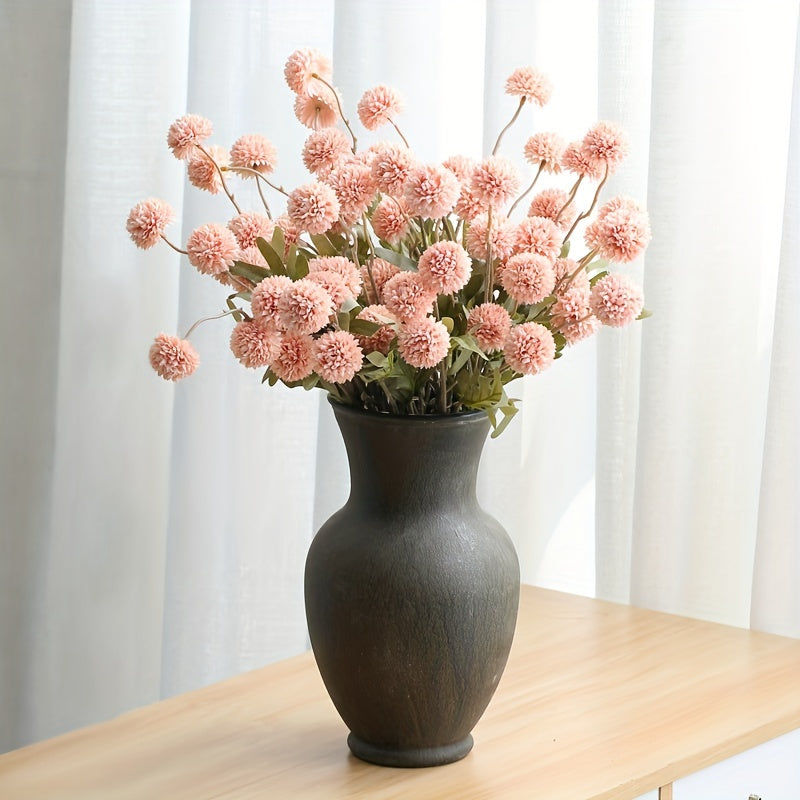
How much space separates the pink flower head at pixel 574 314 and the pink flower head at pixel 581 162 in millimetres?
81

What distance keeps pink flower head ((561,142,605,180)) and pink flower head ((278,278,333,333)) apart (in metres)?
0.21

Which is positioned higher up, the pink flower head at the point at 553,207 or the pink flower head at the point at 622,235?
the pink flower head at the point at 553,207

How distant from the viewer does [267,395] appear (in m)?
1.48

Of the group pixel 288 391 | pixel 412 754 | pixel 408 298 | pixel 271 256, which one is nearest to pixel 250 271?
pixel 271 256

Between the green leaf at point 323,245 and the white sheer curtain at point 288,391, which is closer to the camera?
the green leaf at point 323,245

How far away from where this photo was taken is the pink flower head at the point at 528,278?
2.70ft

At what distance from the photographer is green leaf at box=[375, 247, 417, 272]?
0.88m

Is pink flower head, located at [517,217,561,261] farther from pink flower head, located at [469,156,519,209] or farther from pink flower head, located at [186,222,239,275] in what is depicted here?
pink flower head, located at [186,222,239,275]

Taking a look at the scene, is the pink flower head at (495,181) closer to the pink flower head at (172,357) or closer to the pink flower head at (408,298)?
the pink flower head at (408,298)

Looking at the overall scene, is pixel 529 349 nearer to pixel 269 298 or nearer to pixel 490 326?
pixel 490 326

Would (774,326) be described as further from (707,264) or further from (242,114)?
(242,114)

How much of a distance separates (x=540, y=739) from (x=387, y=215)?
0.42 m

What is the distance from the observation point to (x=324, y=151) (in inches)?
34.5

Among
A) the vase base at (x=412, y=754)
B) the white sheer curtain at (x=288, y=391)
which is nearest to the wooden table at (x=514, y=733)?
the vase base at (x=412, y=754)
